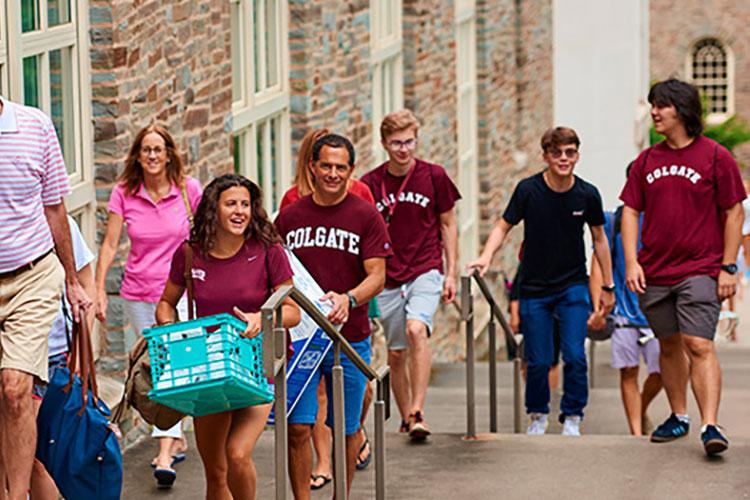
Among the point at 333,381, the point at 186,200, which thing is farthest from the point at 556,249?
the point at 333,381

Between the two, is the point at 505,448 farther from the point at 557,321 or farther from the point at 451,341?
the point at 451,341

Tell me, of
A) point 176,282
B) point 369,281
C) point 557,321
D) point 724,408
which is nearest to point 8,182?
point 176,282

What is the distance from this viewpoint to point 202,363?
647 centimetres

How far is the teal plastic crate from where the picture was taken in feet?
21.2

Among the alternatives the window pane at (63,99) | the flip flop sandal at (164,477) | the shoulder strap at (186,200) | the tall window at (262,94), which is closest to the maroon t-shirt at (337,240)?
the shoulder strap at (186,200)

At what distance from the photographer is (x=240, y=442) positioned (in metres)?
6.84

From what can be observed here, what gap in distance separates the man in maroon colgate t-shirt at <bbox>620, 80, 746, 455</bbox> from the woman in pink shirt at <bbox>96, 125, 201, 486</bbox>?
88.6 inches

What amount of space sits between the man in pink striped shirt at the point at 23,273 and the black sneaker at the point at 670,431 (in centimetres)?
379

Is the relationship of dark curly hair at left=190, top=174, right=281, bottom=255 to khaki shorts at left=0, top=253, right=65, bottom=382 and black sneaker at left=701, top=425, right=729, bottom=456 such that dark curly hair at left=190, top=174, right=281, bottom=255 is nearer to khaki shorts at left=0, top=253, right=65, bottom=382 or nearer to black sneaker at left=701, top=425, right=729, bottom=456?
khaki shorts at left=0, top=253, right=65, bottom=382

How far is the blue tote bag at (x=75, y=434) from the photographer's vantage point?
6.66 m

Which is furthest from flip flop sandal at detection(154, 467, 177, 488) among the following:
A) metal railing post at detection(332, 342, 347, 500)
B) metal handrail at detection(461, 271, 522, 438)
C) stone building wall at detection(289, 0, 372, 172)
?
stone building wall at detection(289, 0, 372, 172)

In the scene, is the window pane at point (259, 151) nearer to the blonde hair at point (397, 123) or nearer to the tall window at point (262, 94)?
the tall window at point (262, 94)

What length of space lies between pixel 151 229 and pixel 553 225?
240 cm

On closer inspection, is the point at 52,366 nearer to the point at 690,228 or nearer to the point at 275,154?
the point at 690,228
